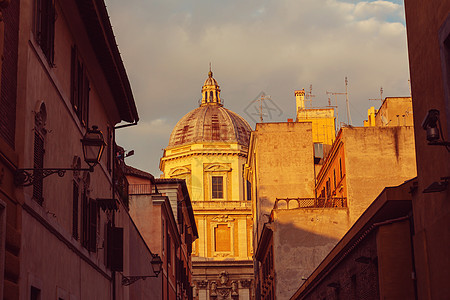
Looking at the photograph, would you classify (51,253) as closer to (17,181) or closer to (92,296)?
(17,181)

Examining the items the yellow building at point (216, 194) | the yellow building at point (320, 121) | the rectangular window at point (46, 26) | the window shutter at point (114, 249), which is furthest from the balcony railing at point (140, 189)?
the yellow building at point (216, 194)

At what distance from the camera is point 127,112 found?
22859mm

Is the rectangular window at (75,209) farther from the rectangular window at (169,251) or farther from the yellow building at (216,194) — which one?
the yellow building at (216,194)

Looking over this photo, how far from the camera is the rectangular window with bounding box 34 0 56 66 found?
1324 centimetres

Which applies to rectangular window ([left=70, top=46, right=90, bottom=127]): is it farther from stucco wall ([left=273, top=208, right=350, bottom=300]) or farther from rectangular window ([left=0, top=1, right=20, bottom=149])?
stucco wall ([left=273, top=208, right=350, bottom=300])

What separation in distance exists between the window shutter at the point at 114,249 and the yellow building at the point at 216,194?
70533 millimetres

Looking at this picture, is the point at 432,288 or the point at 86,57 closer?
the point at 432,288

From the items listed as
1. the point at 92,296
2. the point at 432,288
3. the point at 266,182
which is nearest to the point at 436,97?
the point at 432,288

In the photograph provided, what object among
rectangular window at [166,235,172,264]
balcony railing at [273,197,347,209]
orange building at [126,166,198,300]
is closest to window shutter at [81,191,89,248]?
orange building at [126,166,198,300]

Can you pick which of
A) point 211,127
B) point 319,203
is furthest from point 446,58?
point 211,127

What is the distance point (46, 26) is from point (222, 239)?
81.5 meters

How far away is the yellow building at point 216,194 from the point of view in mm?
92312

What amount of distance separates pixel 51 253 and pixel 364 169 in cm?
3325

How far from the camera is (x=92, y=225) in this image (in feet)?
60.4
